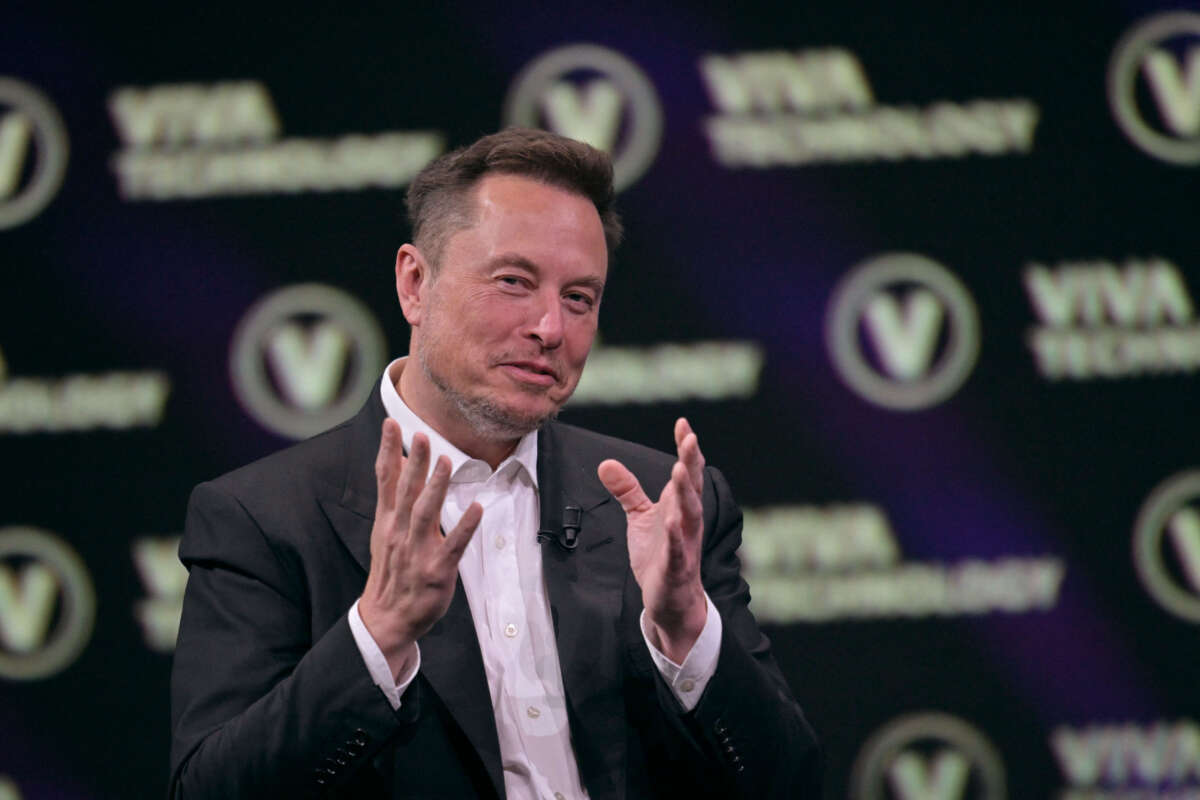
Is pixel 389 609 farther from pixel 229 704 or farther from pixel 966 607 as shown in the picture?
pixel 966 607

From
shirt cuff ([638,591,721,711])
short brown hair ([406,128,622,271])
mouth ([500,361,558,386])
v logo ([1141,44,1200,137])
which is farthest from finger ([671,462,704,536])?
v logo ([1141,44,1200,137])

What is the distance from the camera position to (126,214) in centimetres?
322

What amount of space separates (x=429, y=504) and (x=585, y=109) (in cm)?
179

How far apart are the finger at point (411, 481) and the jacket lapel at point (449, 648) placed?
0.30m

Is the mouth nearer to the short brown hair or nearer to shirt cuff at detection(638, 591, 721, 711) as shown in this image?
the short brown hair

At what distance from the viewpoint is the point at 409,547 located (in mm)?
1617

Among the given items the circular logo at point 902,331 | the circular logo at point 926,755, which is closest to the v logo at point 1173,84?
the circular logo at point 902,331

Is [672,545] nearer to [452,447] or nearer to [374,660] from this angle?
[374,660]

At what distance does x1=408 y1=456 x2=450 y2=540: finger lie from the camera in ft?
5.24

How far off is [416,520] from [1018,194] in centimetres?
205

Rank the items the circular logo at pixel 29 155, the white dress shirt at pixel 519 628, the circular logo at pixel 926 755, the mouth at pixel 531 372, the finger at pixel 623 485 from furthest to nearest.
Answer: the circular logo at pixel 29 155
the circular logo at pixel 926 755
the mouth at pixel 531 372
the white dress shirt at pixel 519 628
the finger at pixel 623 485

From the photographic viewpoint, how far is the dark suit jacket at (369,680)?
5.44ft

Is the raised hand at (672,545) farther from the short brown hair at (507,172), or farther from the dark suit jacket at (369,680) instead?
the short brown hair at (507,172)

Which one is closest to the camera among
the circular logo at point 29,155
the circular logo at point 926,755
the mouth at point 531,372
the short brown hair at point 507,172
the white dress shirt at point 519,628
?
→ the white dress shirt at point 519,628
